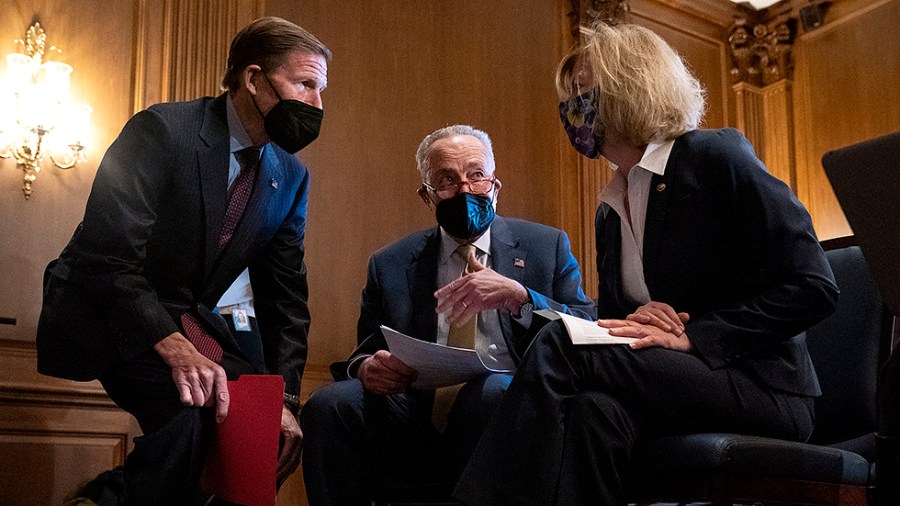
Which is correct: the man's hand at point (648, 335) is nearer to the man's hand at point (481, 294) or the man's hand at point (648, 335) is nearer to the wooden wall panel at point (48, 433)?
the man's hand at point (481, 294)

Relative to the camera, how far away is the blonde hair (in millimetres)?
2270

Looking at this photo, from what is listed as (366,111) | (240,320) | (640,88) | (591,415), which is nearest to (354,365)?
(240,320)

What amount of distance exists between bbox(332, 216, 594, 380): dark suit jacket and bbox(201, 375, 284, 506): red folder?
0.46 m

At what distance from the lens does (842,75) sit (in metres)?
6.15

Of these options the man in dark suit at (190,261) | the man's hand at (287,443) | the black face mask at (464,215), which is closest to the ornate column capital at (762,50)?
the black face mask at (464,215)

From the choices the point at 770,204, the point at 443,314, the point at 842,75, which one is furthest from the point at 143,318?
the point at 842,75

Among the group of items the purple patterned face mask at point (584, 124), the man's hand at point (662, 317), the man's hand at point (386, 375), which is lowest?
the man's hand at point (386, 375)

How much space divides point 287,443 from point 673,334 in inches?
43.5

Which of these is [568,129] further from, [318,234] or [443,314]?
[318,234]

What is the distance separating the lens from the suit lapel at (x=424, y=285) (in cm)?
279

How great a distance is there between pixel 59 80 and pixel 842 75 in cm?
458

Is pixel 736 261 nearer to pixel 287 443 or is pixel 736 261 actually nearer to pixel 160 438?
pixel 287 443

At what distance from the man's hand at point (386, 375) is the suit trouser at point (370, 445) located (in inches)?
1.3

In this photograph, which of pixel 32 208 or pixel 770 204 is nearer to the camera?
pixel 770 204
